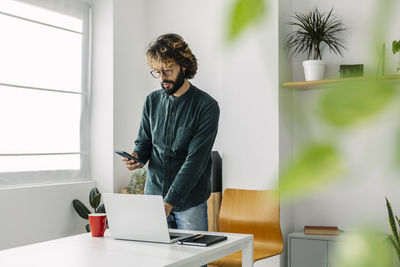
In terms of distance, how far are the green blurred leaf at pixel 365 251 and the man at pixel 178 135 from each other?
223cm

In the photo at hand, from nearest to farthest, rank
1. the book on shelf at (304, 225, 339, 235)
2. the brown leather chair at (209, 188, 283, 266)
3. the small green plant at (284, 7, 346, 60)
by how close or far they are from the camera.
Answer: the brown leather chair at (209, 188, 283, 266) → the book on shelf at (304, 225, 339, 235) → the small green plant at (284, 7, 346, 60)

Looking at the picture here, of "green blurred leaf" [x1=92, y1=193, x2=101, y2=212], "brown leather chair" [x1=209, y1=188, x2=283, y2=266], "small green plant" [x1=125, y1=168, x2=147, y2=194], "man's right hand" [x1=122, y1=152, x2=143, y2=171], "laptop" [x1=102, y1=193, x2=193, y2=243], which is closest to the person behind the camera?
"laptop" [x1=102, y1=193, x2=193, y2=243]

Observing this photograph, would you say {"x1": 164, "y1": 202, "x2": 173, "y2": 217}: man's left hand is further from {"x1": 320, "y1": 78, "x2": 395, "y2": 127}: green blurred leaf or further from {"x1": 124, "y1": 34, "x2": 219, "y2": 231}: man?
{"x1": 320, "y1": 78, "x2": 395, "y2": 127}: green blurred leaf

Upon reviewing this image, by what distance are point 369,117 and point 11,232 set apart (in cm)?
380

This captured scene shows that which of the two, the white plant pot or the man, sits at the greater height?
the white plant pot

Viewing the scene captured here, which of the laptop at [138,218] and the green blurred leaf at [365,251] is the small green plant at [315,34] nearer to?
the laptop at [138,218]

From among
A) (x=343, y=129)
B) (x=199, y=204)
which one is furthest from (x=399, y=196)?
(x=343, y=129)

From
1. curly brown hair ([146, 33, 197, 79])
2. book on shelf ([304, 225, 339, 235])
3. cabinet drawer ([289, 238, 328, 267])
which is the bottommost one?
cabinet drawer ([289, 238, 328, 267])

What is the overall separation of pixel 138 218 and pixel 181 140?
26.9 inches

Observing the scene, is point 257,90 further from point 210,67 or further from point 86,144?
point 86,144

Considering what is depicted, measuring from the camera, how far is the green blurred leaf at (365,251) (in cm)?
12

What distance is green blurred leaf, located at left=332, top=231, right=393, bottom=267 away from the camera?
0.12 metres

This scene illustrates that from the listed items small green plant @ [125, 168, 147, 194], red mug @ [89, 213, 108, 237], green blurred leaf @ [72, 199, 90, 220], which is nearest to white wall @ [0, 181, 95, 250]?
green blurred leaf @ [72, 199, 90, 220]

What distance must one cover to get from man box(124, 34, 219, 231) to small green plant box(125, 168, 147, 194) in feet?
5.00
